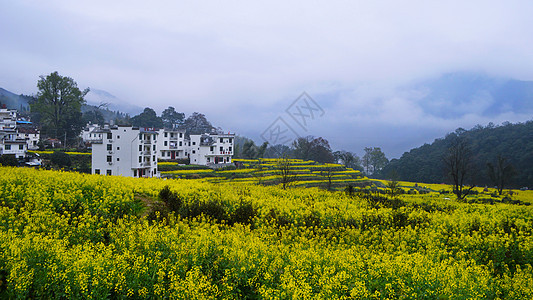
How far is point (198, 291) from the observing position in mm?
4328

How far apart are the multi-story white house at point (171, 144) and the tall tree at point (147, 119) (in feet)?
86.6

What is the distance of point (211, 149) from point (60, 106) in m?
29.7

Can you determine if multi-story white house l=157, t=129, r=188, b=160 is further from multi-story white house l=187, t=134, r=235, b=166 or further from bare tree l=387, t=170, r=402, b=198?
bare tree l=387, t=170, r=402, b=198

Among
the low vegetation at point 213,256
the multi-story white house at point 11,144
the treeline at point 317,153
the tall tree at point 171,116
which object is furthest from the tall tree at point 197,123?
the low vegetation at point 213,256

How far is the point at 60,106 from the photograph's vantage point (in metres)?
60.5

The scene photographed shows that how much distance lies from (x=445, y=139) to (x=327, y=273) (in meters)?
74.5

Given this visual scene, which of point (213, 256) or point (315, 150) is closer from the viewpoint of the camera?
point (213, 256)

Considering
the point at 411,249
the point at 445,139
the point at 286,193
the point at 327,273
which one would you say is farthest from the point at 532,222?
the point at 445,139

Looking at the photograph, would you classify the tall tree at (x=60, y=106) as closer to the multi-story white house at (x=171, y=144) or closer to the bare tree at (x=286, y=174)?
the multi-story white house at (x=171, y=144)

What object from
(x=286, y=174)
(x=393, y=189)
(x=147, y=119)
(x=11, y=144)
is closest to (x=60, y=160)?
(x=11, y=144)

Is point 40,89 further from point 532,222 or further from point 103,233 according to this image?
point 532,222

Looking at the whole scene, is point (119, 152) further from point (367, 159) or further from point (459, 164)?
point (367, 159)

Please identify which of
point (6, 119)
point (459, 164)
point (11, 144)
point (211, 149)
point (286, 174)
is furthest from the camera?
point (6, 119)

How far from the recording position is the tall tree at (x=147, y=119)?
81287 mm
